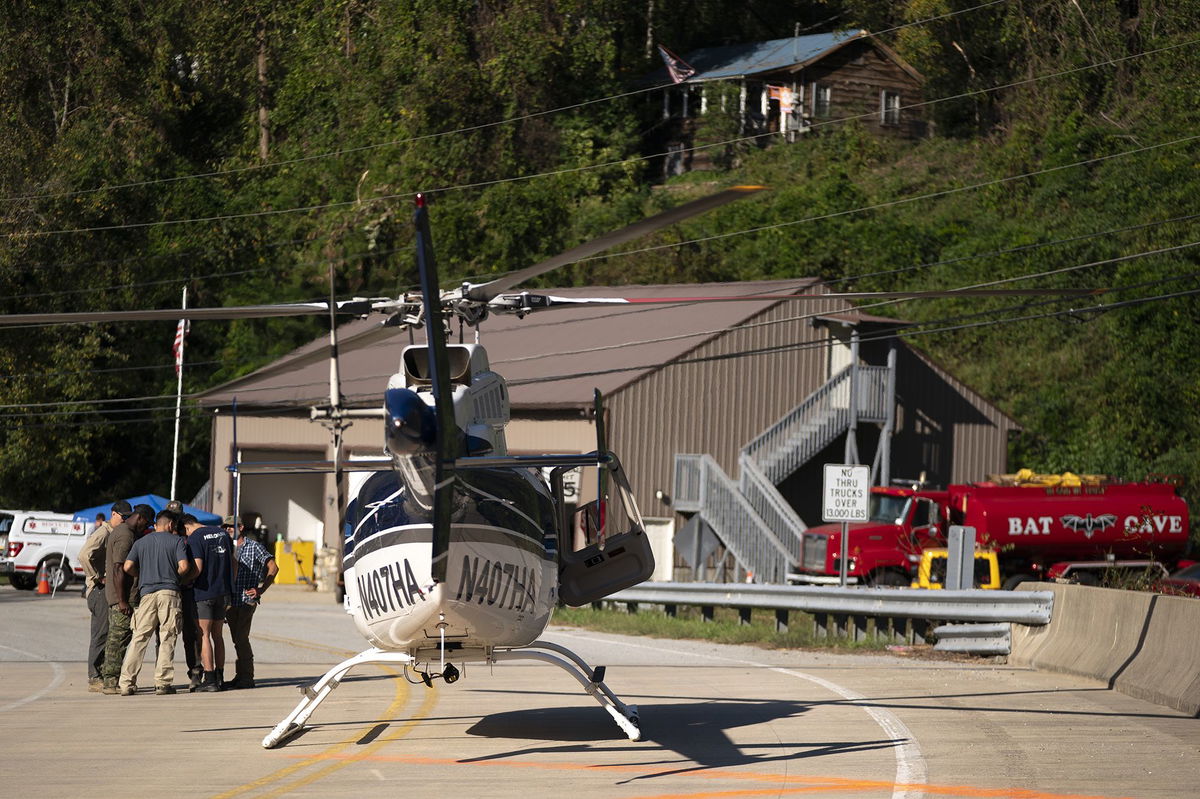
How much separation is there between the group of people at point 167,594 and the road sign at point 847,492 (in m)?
9.41

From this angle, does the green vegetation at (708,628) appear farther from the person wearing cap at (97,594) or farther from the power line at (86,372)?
the power line at (86,372)

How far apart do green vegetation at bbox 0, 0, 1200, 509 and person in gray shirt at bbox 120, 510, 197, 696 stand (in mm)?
30814

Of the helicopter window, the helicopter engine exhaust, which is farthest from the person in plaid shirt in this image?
the helicopter engine exhaust

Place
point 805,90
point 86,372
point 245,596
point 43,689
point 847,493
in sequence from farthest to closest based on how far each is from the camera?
point 805,90, point 86,372, point 847,493, point 245,596, point 43,689

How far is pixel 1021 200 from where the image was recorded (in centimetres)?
5547

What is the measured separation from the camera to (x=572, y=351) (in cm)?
3891

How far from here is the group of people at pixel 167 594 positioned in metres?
15.9

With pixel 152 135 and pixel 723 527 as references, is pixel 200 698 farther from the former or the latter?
pixel 152 135

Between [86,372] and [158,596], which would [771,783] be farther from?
[86,372]

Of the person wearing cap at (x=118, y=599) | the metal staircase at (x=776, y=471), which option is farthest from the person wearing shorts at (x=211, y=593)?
the metal staircase at (x=776, y=471)

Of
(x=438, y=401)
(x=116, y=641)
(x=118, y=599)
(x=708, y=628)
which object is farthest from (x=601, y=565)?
(x=708, y=628)

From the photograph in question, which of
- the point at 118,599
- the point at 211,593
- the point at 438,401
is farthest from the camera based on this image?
the point at 211,593

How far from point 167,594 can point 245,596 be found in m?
1.30

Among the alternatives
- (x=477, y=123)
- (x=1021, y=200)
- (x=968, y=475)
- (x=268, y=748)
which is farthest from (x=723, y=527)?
(x=477, y=123)
